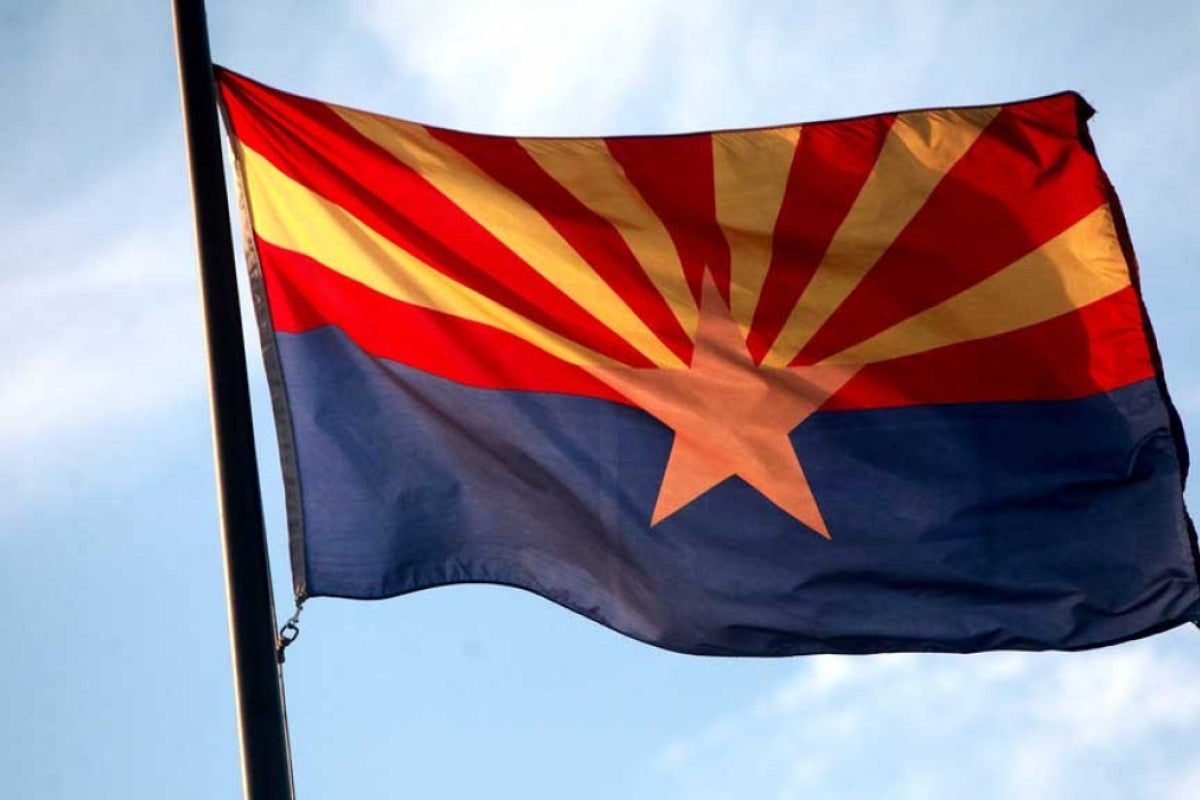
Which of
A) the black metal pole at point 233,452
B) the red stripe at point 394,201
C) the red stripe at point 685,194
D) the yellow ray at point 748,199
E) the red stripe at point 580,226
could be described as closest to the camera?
the black metal pole at point 233,452

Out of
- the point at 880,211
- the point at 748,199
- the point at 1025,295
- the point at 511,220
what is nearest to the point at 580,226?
the point at 511,220

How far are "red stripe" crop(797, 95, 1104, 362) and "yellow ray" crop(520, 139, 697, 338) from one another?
28.3 inches

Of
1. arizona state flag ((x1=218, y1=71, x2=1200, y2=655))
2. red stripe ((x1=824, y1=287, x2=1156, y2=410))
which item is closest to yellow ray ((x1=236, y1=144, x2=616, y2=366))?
arizona state flag ((x1=218, y1=71, x2=1200, y2=655))

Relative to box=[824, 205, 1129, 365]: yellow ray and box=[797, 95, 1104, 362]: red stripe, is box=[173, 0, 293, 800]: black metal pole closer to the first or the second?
box=[797, 95, 1104, 362]: red stripe

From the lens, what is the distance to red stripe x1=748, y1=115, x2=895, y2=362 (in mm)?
9727

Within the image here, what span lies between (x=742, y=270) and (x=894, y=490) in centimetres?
133

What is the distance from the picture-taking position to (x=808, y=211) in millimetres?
9805

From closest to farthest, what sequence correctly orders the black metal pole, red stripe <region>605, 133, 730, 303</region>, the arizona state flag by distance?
the black metal pole, the arizona state flag, red stripe <region>605, 133, 730, 303</region>

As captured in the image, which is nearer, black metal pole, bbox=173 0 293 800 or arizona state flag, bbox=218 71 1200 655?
black metal pole, bbox=173 0 293 800

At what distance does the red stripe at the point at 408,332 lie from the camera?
8.82 meters

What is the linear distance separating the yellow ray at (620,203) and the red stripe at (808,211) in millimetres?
435

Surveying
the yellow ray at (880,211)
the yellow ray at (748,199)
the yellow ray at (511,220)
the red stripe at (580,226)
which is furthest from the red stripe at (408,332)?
the yellow ray at (880,211)

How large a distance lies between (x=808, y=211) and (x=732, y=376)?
94 cm

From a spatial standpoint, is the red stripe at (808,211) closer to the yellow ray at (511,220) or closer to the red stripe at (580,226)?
the red stripe at (580,226)
